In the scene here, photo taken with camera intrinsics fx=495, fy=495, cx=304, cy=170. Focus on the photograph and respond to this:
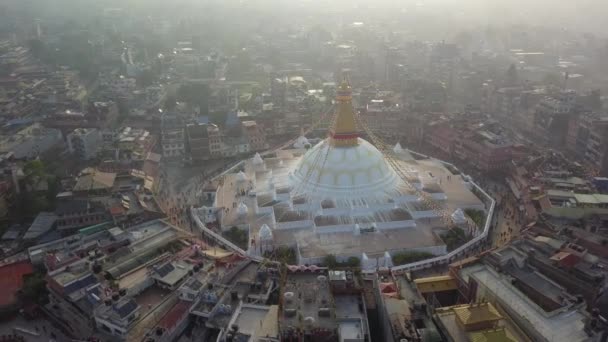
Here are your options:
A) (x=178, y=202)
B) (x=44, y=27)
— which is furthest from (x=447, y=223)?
(x=44, y=27)

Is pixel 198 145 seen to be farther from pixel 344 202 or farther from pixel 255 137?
pixel 344 202

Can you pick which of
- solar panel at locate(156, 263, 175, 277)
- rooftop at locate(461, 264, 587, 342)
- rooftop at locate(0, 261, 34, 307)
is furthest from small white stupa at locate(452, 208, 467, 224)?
rooftop at locate(0, 261, 34, 307)

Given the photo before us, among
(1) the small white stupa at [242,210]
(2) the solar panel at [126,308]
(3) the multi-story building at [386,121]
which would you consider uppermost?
(3) the multi-story building at [386,121]

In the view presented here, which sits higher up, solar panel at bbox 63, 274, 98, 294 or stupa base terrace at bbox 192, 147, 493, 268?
solar panel at bbox 63, 274, 98, 294

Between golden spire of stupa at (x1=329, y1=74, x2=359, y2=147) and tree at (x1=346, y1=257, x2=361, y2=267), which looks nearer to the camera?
tree at (x1=346, y1=257, x2=361, y2=267)

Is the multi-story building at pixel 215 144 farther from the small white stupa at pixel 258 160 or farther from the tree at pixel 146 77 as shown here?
the tree at pixel 146 77

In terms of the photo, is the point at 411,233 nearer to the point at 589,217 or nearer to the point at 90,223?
the point at 589,217

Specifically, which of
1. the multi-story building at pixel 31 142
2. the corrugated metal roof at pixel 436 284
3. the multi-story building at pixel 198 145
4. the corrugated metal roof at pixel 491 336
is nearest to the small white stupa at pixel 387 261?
the corrugated metal roof at pixel 436 284

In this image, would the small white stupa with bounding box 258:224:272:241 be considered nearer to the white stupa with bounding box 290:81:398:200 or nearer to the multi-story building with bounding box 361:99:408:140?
the white stupa with bounding box 290:81:398:200
